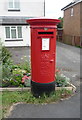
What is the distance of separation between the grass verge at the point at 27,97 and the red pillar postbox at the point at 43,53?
17 cm

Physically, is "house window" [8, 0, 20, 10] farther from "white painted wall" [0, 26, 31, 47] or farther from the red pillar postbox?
the red pillar postbox

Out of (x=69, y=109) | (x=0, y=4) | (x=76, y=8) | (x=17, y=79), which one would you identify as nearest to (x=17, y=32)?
(x=0, y=4)

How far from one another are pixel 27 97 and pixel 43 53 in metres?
1.32

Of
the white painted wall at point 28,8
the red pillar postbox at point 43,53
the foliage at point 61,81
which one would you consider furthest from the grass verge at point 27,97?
the white painted wall at point 28,8

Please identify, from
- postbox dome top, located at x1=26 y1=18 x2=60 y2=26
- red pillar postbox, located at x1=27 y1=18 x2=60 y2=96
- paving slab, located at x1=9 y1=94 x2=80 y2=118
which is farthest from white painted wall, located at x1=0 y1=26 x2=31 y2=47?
paving slab, located at x1=9 y1=94 x2=80 y2=118

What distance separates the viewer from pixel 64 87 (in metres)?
4.42

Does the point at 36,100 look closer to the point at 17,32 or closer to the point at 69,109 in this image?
the point at 69,109

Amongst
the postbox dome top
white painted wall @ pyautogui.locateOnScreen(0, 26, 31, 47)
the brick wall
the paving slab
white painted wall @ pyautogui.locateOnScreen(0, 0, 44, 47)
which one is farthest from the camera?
the brick wall

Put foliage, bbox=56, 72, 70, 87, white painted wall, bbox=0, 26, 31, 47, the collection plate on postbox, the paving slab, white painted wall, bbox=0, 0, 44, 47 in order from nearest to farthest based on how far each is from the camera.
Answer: the paving slab, the collection plate on postbox, foliage, bbox=56, 72, 70, 87, white painted wall, bbox=0, 26, 31, 47, white painted wall, bbox=0, 0, 44, 47

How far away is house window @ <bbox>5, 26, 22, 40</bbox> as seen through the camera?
1644 cm

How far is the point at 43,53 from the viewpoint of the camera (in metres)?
3.73

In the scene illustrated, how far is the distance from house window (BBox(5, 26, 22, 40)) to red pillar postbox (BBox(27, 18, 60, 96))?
43.5 ft

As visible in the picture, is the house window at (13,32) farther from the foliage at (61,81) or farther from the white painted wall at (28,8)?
the foliage at (61,81)

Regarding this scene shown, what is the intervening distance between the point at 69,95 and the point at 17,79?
171 centimetres
